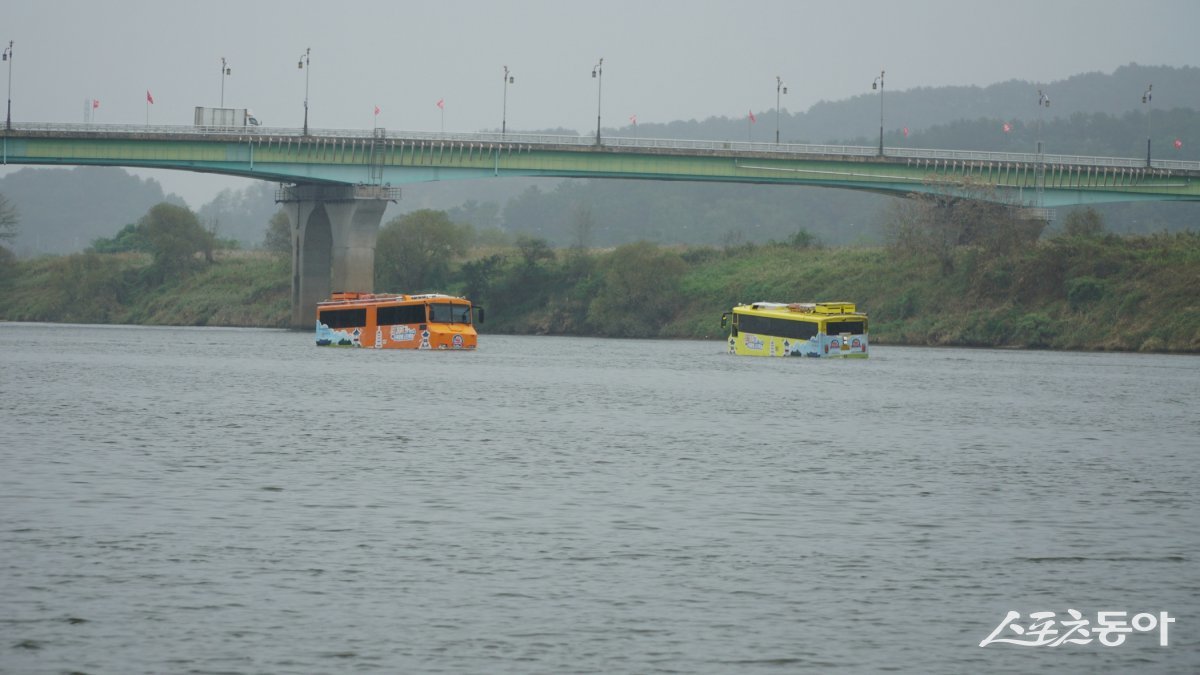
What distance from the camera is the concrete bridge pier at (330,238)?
123000 mm

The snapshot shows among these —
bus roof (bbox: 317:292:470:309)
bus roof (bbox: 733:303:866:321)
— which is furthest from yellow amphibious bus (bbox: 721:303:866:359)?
bus roof (bbox: 317:292:470:309)

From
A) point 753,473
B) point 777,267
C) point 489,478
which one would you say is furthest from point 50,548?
point 777,267

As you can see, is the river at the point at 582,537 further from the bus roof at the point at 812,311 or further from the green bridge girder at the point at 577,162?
the green bridge girder at the point at 577,162

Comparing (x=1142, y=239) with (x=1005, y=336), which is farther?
(x=1142, y=239)

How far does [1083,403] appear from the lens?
52.8 m

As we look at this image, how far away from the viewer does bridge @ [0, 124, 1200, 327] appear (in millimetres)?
116250

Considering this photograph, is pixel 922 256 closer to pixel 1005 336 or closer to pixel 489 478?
pixel 1005 336

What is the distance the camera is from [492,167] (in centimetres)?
A: 12281

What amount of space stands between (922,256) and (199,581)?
364 ft

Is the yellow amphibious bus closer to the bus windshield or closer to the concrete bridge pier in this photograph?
the bus windshield

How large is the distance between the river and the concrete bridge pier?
75.7 metres

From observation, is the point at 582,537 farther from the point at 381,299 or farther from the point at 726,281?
the point at 726,281

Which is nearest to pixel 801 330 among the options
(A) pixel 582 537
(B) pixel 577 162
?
(B) pixel 577 162

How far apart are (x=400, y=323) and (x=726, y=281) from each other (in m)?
46.4
